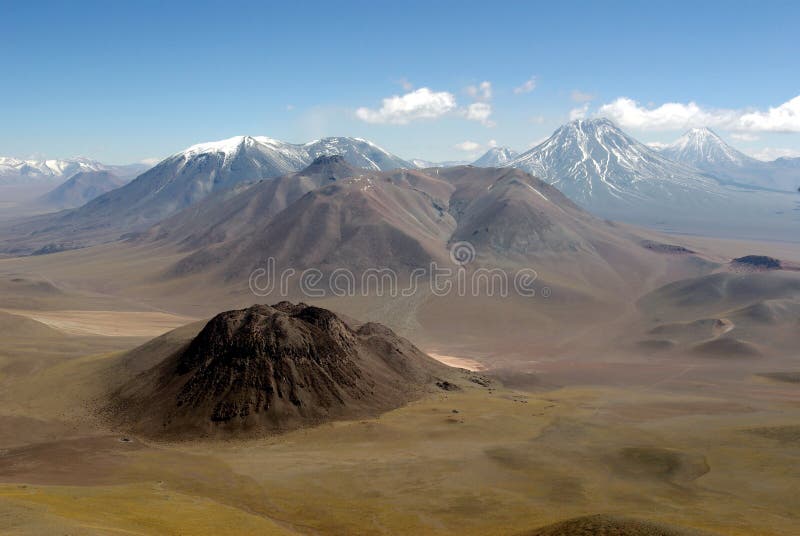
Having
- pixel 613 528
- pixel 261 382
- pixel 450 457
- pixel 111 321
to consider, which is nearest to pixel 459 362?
pixel 261 382

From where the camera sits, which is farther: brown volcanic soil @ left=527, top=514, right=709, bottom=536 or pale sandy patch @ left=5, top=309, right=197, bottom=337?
pale sandy patch @ left=5, top=309, right=197, bottom=337

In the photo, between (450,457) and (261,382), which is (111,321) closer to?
(261,382)

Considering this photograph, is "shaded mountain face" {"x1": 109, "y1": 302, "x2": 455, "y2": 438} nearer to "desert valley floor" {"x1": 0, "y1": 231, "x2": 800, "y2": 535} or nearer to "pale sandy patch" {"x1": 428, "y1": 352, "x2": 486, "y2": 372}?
"desert valley floor" {"x1": 0, "y1": 231, "x2": 800, "y2": 535}

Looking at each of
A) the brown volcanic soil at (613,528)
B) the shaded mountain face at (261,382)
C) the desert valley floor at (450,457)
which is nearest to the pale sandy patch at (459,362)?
the desert valley floor at (450,457)

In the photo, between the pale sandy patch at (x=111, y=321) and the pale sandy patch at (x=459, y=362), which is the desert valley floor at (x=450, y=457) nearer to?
the pale sandy patch at (x=459, y=362)

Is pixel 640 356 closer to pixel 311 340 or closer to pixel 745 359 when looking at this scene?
pixel 745 359

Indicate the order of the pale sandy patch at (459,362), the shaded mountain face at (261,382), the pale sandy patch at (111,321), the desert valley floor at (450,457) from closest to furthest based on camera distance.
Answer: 1. the desert valley floor at (450,457)
2. the shaded mountain face at (261,382)
3. the pale sandy patch at (459,362)
4. the pale sandy patch at (111,321)

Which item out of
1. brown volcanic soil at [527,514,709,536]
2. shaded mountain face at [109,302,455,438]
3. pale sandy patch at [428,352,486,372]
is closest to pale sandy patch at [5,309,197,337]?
shaded mountain face at [109,302,455,438]
